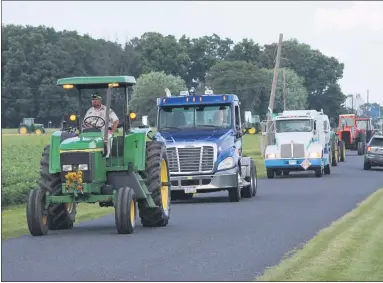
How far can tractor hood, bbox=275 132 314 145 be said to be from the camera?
141 ft

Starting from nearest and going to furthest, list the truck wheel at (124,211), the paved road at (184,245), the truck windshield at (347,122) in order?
the paved road at (184,245)
the truck wheel at (124,211)
the truck windshield at (347,122)

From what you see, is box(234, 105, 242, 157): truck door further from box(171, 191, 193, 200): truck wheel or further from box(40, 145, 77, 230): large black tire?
box(40, 145, 77, 230): large black tire

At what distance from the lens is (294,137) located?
43.1 m

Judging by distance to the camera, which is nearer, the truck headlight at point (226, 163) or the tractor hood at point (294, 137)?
the truck headlight at point (226, 163)

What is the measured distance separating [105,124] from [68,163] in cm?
102

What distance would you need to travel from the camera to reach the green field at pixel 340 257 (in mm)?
13020

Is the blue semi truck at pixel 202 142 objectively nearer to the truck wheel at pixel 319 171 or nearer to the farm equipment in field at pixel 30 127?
the truck wheel at pixel 319 171

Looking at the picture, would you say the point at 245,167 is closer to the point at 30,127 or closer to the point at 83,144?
the point at 83,144

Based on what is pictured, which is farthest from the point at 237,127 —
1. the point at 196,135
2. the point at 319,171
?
the point at 319,171

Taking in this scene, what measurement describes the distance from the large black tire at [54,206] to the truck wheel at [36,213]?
0.94 ft

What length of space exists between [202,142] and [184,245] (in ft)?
36.3

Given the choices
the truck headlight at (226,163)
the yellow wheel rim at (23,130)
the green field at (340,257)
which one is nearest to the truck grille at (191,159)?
the truck headlight at (226,163)

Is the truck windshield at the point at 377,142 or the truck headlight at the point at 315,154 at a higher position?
the truck windshield at the point at 377,142

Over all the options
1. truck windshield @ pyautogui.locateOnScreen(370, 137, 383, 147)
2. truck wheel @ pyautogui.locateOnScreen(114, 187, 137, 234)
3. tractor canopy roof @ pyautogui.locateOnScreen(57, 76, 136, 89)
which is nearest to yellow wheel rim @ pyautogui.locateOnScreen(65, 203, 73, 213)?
truck wheel @ pyautogui.locateOnScreen(114, 187, 137, 234)
